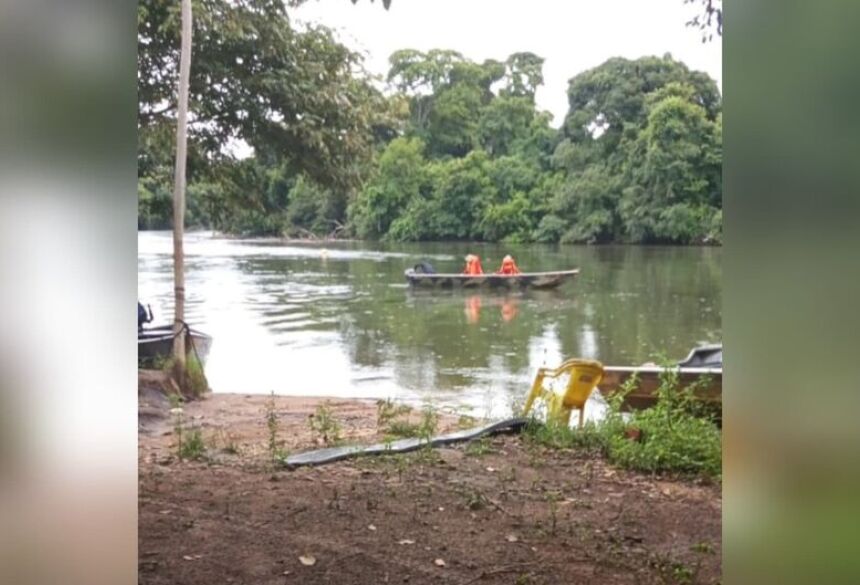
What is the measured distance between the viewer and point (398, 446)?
11.2ft

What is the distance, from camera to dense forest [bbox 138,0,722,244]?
6.14m

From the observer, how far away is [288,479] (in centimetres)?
293

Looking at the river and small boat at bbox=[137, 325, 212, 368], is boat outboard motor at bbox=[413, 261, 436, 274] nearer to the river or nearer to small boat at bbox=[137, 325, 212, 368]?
the river

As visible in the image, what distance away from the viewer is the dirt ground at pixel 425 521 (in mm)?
2066

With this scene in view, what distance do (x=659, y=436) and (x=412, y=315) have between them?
6.18 metres

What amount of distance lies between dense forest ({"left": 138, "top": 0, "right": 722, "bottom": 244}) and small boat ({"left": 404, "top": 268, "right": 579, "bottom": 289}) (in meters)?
0.90

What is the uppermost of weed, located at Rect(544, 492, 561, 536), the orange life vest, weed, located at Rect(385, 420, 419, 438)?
the orange life vest

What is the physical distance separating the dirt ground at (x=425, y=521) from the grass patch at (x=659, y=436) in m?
0.10

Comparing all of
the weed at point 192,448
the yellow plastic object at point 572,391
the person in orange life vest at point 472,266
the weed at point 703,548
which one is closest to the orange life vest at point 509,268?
the person in orange life vest at point 472,266

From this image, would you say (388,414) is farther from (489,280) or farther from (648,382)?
(489,280)

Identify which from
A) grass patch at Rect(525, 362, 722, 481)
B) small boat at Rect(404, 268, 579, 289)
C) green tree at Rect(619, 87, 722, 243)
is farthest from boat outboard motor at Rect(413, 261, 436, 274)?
grass patch at Rect(525, 362, 722, 481)
